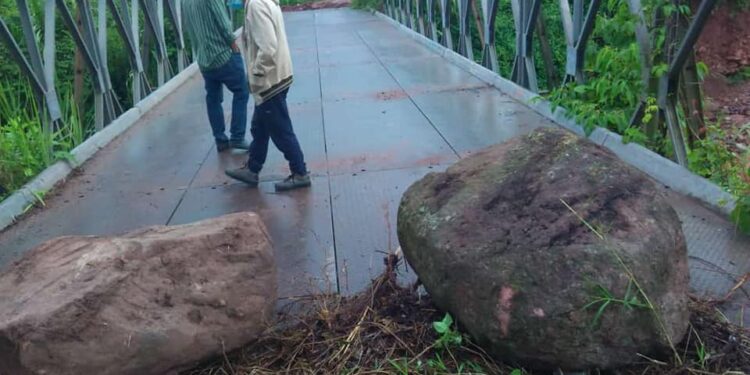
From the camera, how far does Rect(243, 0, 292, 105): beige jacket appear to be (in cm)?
473

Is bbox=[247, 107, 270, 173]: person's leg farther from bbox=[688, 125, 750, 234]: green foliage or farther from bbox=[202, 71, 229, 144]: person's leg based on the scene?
bbox=[688, 125, 750, 234]: green foliage

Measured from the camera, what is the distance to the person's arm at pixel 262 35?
186 inches

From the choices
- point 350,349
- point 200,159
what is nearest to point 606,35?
point 200,159

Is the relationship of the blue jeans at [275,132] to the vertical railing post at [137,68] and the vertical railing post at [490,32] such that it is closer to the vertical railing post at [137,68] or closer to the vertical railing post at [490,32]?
the vertical railing post at [137,68]

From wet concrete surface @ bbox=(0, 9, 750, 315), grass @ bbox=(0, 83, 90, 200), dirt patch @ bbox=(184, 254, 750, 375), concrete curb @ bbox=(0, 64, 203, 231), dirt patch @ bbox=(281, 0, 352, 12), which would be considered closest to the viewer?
dirt patch @ bbox=(184, 254, 750, 375)

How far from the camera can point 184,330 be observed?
281 centimetres

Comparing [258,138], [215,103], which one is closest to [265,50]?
[258,138]

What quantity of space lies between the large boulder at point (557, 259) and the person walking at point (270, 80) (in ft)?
6.42

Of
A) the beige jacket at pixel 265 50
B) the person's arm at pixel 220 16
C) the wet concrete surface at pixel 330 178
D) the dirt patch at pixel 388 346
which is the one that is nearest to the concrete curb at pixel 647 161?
the wet concrete surface at pixel 330 178

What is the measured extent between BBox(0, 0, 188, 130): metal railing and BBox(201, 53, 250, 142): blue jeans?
147 cm

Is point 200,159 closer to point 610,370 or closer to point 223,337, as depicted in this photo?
point 223,337

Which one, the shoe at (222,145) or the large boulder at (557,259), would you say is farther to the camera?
the shoe at (222,145)

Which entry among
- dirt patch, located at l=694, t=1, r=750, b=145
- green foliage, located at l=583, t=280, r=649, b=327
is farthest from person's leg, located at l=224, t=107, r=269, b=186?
dirt patch, located at l=694, t=1, r=750, b=145

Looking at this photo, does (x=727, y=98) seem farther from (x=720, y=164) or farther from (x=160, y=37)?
(x=160, y=37)
